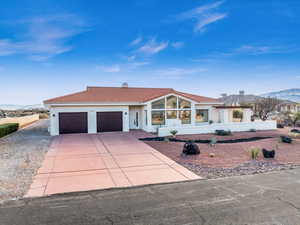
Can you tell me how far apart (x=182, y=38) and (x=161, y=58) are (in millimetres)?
4695

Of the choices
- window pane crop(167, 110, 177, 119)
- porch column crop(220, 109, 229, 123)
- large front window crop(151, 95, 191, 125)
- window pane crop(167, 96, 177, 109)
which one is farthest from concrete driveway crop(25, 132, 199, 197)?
porch column crop(220, 109, 229, 123)

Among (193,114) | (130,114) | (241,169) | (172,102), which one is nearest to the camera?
(241,169)

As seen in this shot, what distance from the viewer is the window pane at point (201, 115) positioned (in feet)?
68.6

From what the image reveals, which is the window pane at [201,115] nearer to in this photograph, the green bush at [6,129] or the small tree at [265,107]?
the small tree at [265,107]

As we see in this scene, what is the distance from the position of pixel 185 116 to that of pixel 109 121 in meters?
7.68

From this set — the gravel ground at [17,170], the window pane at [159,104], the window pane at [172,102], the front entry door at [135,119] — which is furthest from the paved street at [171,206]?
the front entry door at [135,119]

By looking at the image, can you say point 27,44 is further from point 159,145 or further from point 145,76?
point 145,76

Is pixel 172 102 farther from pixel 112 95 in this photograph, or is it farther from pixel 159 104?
pixel 112 95

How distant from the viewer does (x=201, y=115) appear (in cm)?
2114

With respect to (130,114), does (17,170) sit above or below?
below

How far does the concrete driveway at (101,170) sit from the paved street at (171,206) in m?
0.59

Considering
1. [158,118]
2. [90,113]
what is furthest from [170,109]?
[90,113]

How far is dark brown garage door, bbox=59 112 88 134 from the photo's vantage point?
17.6m

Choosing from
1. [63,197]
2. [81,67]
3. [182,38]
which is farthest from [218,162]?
[81,67]
